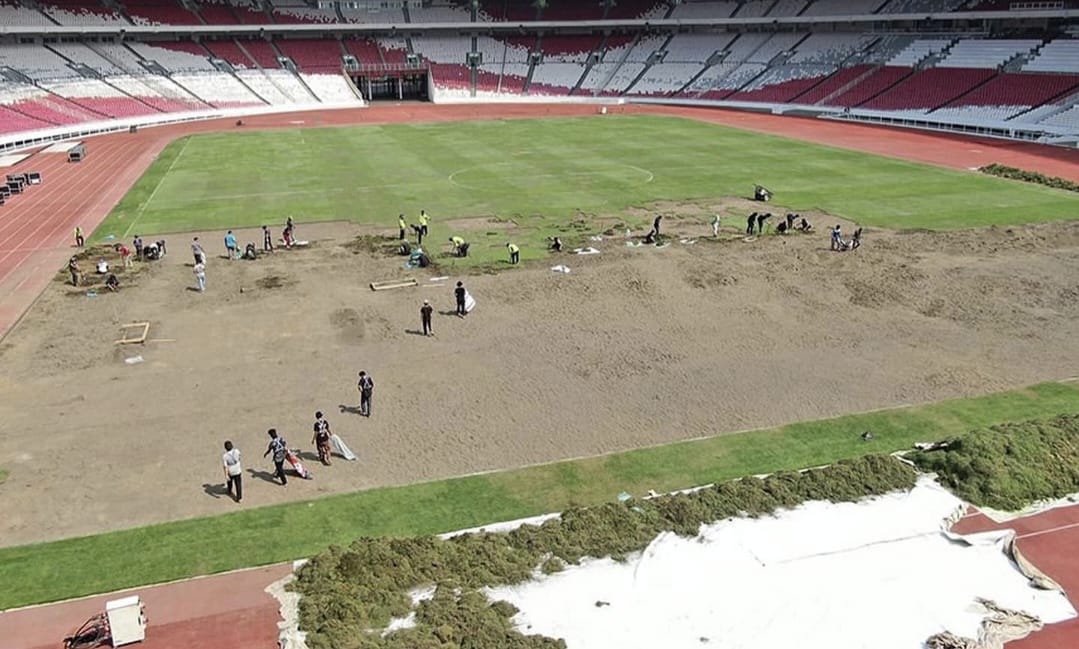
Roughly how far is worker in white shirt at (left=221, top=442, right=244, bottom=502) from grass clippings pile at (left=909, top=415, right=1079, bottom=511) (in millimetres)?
13846

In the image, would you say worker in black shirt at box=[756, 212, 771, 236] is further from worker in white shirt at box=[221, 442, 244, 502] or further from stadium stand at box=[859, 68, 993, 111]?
stadium stand at box=[859, 68, 993, 111]

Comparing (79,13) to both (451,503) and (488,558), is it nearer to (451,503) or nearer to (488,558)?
(451,503)

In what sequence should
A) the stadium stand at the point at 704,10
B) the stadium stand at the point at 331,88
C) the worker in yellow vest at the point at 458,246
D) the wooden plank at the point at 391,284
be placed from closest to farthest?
1. the wooden plank at the point at 391,284
2. the worker in yellow vest at the point at 458,246
3. the stadium stand at the point at 331,88
4. the stadium stand at the point at 704,10

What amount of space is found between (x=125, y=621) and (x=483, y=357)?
1231cm

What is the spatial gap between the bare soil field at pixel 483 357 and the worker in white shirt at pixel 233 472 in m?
0.22

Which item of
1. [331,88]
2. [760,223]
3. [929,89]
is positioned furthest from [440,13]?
[760,223]

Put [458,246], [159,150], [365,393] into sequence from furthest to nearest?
1. [159,150]
2. [458,246]
3. [365,393]

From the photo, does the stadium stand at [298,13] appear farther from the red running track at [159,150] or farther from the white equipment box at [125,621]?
the white equipment box at [125,621]

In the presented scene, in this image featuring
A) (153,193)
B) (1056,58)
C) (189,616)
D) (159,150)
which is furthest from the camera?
(1056,58)

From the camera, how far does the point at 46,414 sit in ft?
65.6

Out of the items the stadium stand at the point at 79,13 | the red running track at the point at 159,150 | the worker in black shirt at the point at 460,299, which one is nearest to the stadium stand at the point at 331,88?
the red running track at the point at 159,150

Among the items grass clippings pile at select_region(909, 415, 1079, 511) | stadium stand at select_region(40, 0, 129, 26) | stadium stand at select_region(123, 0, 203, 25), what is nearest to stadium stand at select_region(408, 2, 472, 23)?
stadium stand at select_region(123, 0, 203, 25)

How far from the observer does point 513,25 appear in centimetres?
9575

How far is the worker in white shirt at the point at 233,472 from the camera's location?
1609 cm
